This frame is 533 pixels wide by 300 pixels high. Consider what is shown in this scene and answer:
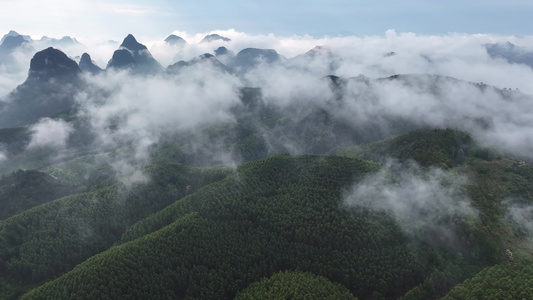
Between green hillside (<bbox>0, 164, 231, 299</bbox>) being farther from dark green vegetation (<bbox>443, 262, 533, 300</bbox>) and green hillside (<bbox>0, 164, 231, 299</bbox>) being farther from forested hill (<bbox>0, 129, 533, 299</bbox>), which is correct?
dark green vegetation (<bbox>443, 262, 533, 300</bbox>)

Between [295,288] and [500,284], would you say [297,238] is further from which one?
[500,284]

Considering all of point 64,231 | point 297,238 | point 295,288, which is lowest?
point 295,288

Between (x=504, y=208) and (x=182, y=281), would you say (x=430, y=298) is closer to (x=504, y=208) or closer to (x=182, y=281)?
(x=504, y=208)

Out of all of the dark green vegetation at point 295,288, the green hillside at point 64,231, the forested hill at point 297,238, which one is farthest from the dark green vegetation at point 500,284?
the green hillside at point 64,231

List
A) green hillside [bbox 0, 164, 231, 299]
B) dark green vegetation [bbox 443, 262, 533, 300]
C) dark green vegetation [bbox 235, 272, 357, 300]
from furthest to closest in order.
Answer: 1. green hillside [bbox 0, 164, 231, 299]
2. dark green vegetation [bbox 235, 272, 357, 300]
3. dark green vegetation [bbox 443, 262, 533, 300]

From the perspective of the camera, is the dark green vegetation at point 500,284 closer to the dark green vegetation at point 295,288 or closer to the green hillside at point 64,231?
the dark green vegetation at point 295,288

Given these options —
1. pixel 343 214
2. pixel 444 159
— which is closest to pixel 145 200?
pixel 343 214

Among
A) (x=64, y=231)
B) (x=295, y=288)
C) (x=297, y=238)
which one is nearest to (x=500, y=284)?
(x=295, y=288)

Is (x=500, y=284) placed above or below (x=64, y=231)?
above

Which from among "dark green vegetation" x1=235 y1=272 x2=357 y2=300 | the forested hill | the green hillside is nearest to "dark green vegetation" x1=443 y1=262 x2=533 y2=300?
the forested hill
